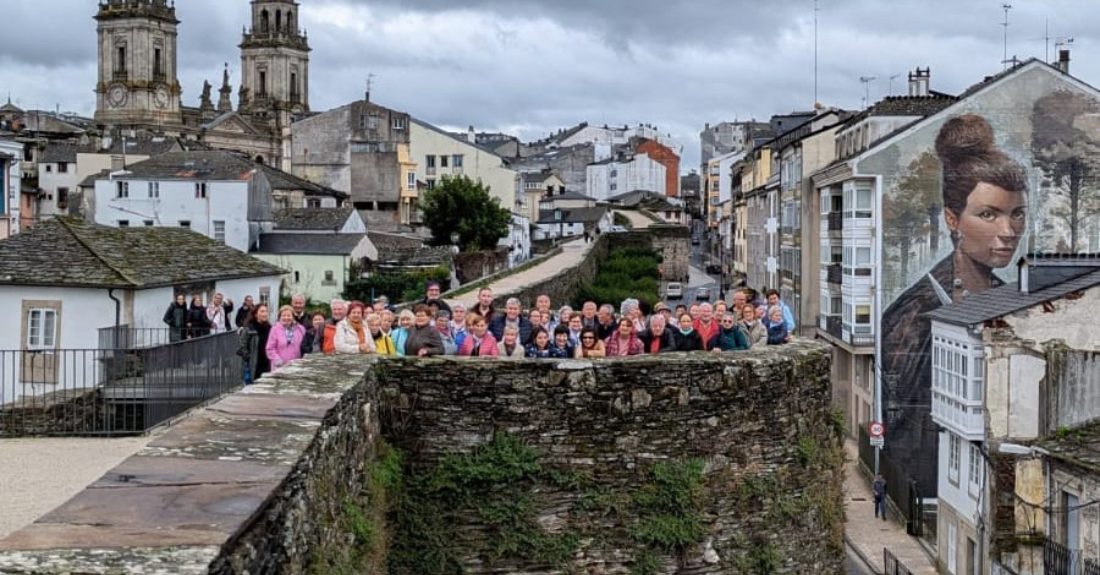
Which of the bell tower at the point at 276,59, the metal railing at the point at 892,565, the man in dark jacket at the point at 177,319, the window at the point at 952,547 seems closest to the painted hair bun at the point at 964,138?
the window at the point at 952,547

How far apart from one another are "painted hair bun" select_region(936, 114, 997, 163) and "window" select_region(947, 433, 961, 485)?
13.5m

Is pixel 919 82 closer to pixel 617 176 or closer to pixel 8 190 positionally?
pixel 8 190

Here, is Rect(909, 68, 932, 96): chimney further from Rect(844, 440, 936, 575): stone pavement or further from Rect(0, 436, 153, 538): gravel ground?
Rect(0, 436, 153, 538): gravel ground

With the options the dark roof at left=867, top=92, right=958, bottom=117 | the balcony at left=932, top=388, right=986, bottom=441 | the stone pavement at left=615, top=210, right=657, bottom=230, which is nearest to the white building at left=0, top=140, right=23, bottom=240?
the balcony at left=932, top=388, right=986, bottom=441

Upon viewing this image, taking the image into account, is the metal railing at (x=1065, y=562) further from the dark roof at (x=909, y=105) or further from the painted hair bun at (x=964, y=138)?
the dark roof at (x=909, y=105)

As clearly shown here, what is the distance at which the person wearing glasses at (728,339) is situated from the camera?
1184 centimetres

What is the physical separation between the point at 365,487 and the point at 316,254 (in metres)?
48.4

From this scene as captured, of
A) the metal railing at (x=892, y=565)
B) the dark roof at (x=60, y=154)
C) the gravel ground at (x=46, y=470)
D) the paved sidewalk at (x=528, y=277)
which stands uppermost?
the dark roof at (x=60, y=154)

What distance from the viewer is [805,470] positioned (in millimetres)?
10602

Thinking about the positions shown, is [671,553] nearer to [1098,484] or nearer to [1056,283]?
[1098,484]

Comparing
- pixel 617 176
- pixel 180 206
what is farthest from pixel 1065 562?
pixel 617 176

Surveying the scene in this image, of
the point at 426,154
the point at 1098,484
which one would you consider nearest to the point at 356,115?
the point at 426,154

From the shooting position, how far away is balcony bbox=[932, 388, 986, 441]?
1267 inches

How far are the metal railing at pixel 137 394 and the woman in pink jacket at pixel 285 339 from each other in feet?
5.71
